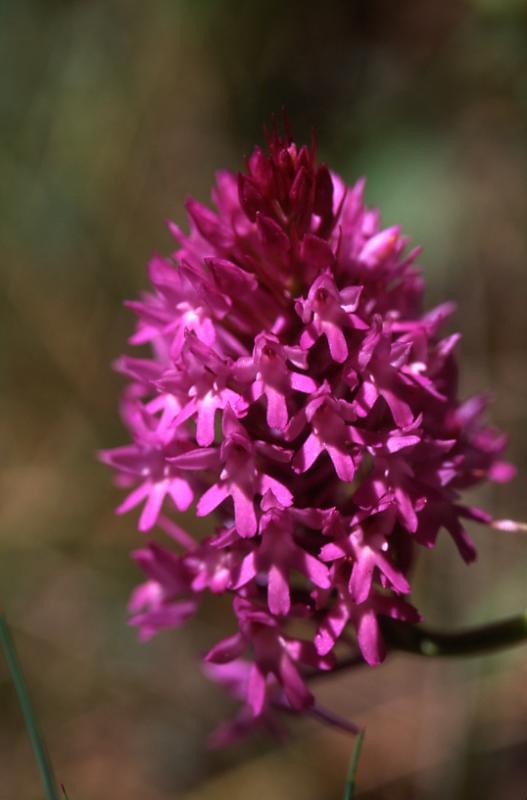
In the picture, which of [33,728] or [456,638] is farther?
[456,638]

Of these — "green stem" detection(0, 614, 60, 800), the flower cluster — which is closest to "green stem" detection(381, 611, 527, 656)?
the flower cluster

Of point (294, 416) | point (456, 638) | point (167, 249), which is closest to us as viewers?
point (294, 416)

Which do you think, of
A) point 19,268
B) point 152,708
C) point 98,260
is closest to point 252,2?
point 98,260

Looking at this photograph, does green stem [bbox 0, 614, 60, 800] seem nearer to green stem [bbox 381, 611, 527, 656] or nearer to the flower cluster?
the flower cluster

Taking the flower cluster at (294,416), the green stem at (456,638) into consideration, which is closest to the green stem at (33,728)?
the flower cluster at (294,416)

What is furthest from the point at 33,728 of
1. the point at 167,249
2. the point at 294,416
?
the point at 167,249

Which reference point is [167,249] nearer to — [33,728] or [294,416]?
[294,416]
